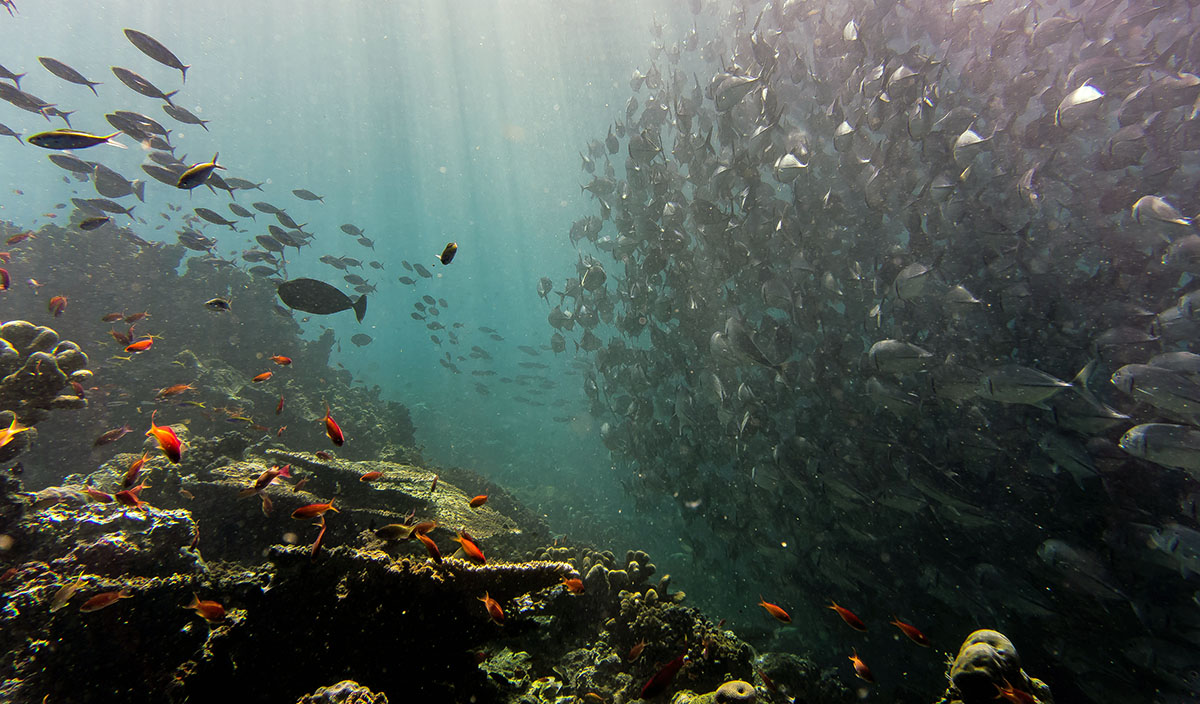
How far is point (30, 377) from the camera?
12.8 ft

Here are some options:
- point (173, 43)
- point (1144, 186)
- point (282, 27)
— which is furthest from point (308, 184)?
point (1144, 186)

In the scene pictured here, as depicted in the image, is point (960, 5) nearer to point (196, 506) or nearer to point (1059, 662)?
point (1059, 662)

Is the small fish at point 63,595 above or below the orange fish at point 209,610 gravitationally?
below

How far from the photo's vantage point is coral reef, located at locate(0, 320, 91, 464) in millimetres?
3816

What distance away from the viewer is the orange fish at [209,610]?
2.40 m

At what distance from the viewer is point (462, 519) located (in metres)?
4.73

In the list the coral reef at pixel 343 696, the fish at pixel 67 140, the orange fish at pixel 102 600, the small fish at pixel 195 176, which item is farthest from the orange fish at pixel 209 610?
the fish at pixel 67 140

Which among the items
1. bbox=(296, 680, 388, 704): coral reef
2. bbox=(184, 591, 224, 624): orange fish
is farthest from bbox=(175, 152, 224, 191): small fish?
bbox=(296, 680, 388, 704): coral reef

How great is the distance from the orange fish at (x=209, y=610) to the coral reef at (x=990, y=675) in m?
4.33

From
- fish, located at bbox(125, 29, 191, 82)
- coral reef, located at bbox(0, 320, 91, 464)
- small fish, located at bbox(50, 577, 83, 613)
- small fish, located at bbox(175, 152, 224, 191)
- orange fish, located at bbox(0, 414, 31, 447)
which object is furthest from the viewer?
fish, located at bbox(125, 29, 191, 82)

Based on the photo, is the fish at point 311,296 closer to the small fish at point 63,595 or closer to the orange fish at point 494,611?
the small fish at point 63,595

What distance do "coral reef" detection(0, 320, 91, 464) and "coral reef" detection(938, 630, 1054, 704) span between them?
726 centimetres

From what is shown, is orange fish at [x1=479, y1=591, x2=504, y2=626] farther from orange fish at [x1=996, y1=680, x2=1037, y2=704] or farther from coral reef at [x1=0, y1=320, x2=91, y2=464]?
coral reef at [x1=0, y1=320, x2=91, y2=464]

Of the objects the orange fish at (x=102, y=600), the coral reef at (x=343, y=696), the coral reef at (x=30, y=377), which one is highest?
the coral reef at (x=30, y=377)
